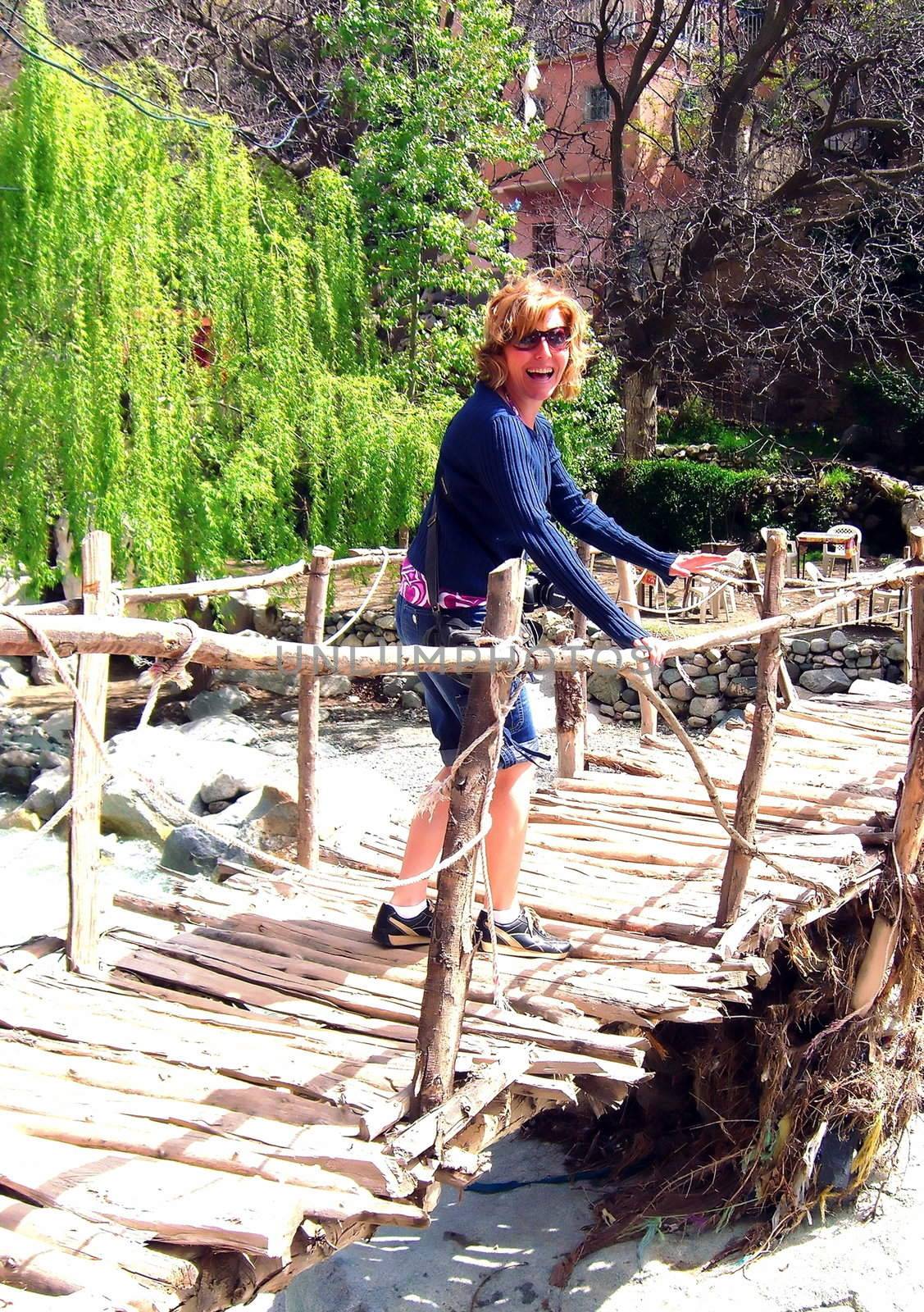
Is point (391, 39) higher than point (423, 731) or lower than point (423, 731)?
higher

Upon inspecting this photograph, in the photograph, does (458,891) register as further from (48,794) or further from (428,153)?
(428,153)

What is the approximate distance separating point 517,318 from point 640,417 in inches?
544

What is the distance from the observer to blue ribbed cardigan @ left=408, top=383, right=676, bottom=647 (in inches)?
102

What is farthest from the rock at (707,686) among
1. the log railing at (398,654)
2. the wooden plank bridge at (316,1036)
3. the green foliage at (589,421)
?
the log railing at (398,654)

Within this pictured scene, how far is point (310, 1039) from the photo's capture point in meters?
2.83

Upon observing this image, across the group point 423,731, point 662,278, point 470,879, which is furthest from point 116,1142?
point 662,278

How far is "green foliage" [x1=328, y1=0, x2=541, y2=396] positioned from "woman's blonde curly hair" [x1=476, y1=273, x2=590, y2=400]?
28.3 feet

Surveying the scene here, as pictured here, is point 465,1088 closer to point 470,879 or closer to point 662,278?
point 470,879

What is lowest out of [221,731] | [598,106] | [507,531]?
[221,731]

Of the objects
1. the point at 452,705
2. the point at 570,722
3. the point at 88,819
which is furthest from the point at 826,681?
the point at 88,819

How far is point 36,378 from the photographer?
9016 mm

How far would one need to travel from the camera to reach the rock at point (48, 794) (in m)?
9.38

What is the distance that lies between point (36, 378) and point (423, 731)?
495cm

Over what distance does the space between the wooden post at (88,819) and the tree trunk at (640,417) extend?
1324cm
